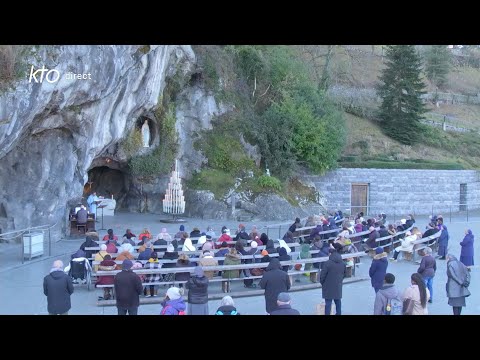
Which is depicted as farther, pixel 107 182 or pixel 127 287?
pixel 107 182

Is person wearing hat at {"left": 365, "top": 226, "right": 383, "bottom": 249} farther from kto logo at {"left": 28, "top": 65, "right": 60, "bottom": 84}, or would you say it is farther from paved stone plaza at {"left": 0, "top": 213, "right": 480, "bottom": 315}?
kto logo at {"left": 28, "top": 65, "right": 60, "bottom": 84}

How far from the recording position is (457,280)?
10.4m

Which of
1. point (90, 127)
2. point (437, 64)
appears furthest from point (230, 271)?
point (437, 64)

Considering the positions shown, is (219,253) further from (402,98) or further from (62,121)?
(402,98)

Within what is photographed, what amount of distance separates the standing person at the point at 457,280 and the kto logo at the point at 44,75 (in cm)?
1132

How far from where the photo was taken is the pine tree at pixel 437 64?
5091 cm

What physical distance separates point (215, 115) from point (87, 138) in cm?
936

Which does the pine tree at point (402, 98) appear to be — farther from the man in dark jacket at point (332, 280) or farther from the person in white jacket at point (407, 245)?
the man in dark jacket at point (332, 280)

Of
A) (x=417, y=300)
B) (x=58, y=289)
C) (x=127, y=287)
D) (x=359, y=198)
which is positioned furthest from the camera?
(x=359, y=198)

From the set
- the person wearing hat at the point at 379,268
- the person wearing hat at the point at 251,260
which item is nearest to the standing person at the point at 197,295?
the person wearing hat at the point at 251,260

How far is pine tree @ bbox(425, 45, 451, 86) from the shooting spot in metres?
50.9

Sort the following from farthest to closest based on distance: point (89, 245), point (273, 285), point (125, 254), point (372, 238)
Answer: point (372, 238) → point (89, 245) → point (125, 254) → point (273, 285)

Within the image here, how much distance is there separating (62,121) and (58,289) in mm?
11392

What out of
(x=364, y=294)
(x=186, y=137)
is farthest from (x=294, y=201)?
(x=364, y=294)
